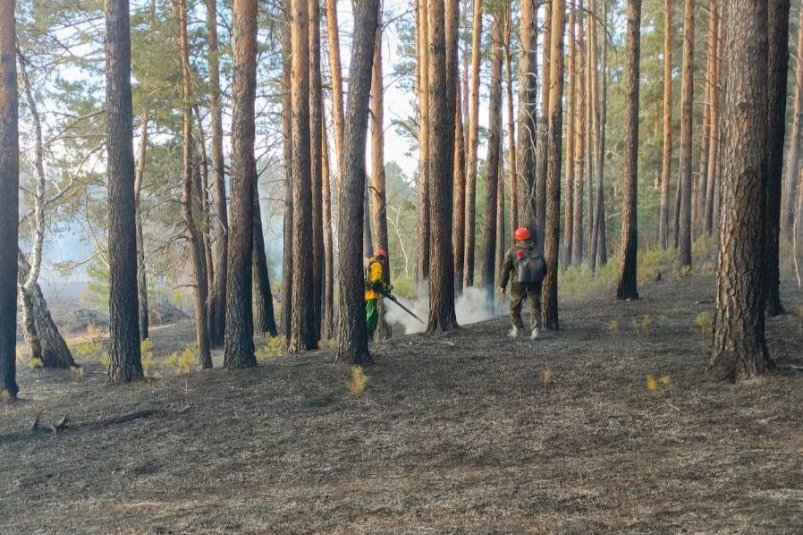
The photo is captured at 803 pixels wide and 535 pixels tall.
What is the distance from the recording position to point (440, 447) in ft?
21.5

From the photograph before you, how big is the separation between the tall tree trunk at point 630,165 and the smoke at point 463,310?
4.19 meters

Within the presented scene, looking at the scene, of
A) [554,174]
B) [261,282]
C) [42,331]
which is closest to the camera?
[554,174]

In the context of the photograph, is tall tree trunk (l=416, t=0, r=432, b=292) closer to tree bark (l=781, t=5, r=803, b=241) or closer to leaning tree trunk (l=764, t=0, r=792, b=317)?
leaning tree trunk (l=764, t=0, r=792, b=317)

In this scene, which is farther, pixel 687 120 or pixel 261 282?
pixel 687 120

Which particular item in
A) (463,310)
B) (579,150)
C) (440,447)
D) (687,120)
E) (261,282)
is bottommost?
(440,447)

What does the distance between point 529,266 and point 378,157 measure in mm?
7487

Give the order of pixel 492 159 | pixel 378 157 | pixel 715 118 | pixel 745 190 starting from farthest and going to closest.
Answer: pixel 715 118
pixel 492 159
pixel 378 157
pixel 745 190

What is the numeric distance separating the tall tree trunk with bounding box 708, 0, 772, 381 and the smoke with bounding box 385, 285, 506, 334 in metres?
11.6

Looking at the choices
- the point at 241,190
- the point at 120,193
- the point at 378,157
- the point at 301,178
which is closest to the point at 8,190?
the point at 120,193

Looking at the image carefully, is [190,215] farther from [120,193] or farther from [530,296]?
[530,296]

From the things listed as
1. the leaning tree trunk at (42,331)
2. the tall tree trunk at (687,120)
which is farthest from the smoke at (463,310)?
the leaning tree trunk at (42,331)

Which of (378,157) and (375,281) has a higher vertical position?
(378,157)

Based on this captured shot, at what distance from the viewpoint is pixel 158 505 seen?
5578mm

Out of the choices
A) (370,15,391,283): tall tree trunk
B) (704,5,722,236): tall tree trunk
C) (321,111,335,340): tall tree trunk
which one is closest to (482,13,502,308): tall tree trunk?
(370,15,391,283): tall tree trunk
